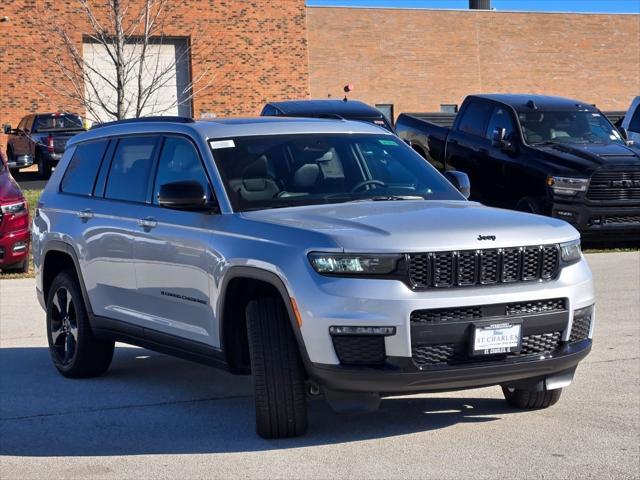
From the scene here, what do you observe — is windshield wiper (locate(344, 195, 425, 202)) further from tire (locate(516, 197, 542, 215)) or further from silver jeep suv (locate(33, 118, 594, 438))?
tire (locate(516, 197, 542, 215))

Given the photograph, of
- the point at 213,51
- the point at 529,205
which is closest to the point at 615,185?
the point at 529,205

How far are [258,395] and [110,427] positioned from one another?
4.01 feet

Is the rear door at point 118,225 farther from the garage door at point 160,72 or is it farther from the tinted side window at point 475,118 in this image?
the garage door at point 160,72

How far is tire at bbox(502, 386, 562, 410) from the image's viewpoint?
7.30 m

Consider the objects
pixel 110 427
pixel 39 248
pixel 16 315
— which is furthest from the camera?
pixel 16 315

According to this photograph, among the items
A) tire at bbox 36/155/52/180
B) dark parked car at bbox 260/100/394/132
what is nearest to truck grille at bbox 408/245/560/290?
dark parked car at bbox 260/100/394/132

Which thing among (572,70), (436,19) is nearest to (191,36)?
(436,19)

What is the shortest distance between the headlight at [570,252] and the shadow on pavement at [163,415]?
1.14 meters

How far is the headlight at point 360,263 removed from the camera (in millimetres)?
6082

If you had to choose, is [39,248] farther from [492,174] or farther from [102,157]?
[492,174]

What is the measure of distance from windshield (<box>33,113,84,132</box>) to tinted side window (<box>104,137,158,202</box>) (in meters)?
22.4

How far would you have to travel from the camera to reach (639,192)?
1647cm

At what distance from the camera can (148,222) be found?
7727 millimetres

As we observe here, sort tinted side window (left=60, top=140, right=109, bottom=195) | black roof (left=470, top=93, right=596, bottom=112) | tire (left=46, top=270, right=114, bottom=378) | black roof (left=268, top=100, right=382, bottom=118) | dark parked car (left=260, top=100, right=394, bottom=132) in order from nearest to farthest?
1. tire (left=46, top=270, right=114, bottom=378)
2. tinted side window (left=60, top=140, right=109, bottom=195)
3. black roof (left=470, top=93, right=596, bottom=112)
4. dark parked car (left=260, top=100, right=394, bottom=132)
5. black roof (left=268, top=100, right=382, bottom=118)
